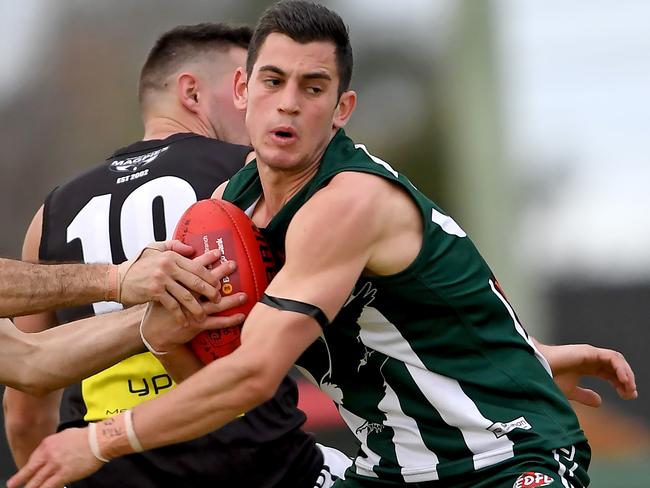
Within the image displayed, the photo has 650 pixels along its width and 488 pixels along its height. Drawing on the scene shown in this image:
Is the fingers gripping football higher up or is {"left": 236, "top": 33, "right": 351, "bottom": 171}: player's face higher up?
{"left": 236, "top": 33, "right": 351, "bottom": 171}: player's face

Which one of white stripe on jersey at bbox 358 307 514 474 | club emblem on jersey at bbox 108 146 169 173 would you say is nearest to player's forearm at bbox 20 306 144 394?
club emblem on jersey at bbox 108 146 169 173

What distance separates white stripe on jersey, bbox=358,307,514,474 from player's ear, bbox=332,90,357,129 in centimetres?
65

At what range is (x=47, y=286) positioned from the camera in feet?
16.7

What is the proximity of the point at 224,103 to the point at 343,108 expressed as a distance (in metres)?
1.63

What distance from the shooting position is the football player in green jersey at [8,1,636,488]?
4352mm

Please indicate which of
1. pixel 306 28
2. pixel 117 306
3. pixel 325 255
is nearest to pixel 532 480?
pixel 325 255

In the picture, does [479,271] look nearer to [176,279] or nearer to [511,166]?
[176,279]

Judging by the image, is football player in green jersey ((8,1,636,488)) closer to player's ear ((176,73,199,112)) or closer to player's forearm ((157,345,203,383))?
player's forearm ((157,345,203,383))

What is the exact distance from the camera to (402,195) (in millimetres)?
4535

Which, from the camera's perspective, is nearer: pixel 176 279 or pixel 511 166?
pixel 176 279

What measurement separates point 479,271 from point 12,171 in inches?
879

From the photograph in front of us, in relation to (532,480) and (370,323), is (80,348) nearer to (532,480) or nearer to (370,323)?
(370,323)

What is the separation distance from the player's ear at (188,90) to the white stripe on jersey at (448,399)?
1993 millimetres

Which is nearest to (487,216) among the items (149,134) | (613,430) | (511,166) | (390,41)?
(511,166)
